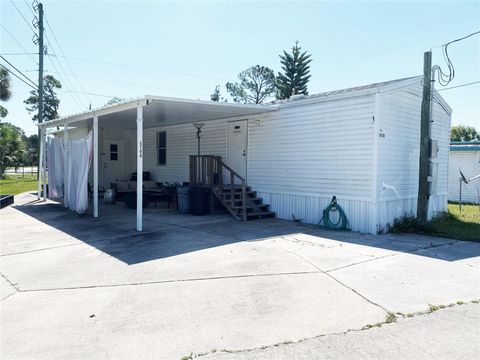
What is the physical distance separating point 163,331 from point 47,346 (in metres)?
0.89

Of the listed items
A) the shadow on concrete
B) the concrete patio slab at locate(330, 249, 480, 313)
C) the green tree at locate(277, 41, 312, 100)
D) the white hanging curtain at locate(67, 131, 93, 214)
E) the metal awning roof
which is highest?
the green tree at locate(277, 41, 312, 100)

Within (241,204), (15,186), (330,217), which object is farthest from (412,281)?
(15,186)

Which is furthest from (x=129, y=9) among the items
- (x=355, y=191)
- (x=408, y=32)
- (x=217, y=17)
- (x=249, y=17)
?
(x=355, y=191)

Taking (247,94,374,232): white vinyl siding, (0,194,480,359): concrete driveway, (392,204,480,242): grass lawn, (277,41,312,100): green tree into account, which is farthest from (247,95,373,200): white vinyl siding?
(277,41,312,100): green tree

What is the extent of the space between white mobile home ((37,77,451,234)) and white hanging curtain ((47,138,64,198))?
A: 0.79 metres

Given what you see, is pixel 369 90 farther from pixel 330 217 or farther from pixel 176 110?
pixel 176 110

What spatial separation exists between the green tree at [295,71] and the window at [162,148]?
1929cm

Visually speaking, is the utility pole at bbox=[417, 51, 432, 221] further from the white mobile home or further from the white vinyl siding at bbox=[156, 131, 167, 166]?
the white vinyl siding at bbox=[156, 131, 167, 166]

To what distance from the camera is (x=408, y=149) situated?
8.90m

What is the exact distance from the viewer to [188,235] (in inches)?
291

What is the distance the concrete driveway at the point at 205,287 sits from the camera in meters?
3.14

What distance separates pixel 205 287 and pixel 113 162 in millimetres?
12359

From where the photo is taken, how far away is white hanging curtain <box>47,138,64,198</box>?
12.0 meters

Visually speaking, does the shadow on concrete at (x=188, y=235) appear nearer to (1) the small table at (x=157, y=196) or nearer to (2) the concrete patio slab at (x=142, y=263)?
(2) the concrete patio slab at (x=142, y=263)
